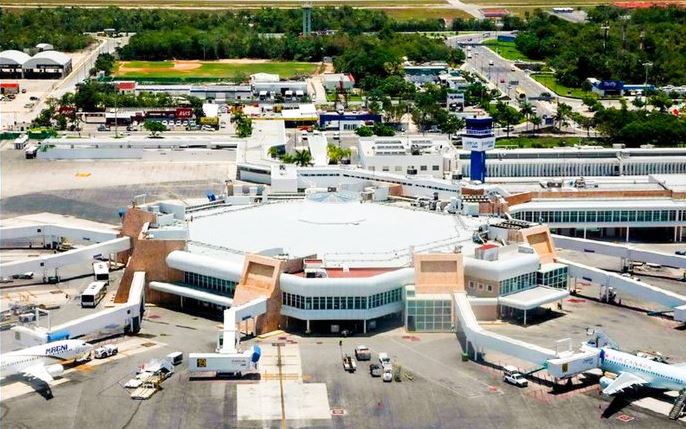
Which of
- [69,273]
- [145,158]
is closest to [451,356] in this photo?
[69,273]

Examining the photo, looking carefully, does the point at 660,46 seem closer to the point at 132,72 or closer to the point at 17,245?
the point at 132,72

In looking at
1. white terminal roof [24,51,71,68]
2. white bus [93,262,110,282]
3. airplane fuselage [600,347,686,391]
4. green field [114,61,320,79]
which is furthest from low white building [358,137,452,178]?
white terminal roof [24,51,71,68]

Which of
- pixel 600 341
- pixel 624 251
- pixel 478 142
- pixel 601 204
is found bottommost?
pixel 600 341

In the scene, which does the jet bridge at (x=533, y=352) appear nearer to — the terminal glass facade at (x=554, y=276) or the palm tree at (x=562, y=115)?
the terminal glass facade at (x=554, y=276)

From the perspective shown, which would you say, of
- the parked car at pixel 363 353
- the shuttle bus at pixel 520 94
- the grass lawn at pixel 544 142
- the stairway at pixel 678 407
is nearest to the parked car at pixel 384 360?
the parked car at pixel 363 353

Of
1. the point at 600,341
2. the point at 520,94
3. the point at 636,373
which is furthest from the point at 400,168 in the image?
the point at 520,94

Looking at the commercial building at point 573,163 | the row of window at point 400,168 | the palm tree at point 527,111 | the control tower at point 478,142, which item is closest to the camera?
the control tower at point 478,142

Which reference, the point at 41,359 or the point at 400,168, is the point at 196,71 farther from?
the point at 41,359
